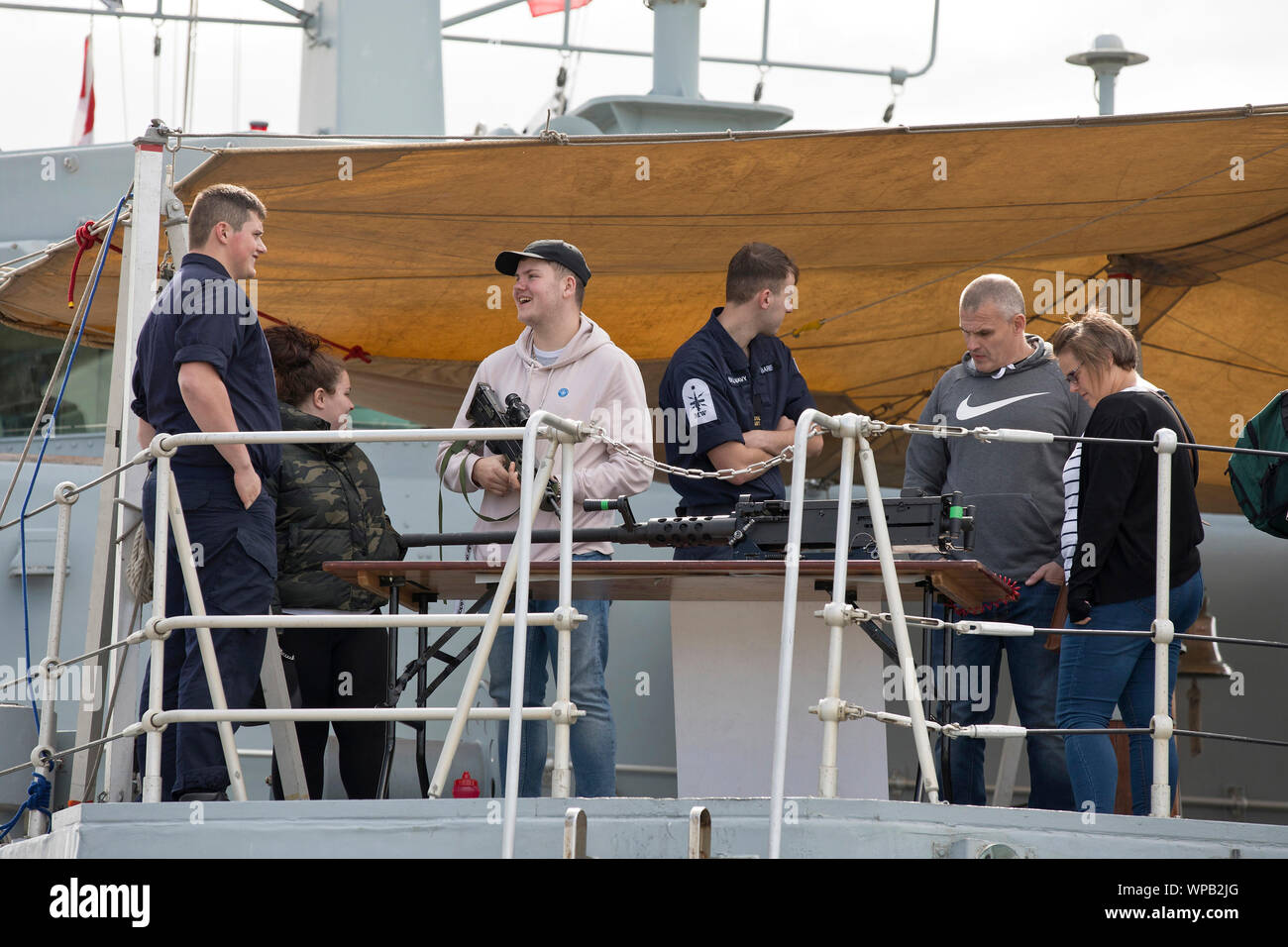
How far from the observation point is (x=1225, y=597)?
9.14m

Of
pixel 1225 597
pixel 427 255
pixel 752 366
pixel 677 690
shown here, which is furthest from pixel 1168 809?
pixel 1225 597

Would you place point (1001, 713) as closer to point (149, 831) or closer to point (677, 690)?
point (677, 690)

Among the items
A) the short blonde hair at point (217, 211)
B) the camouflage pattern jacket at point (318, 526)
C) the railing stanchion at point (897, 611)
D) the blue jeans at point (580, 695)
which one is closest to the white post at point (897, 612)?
the railing stanchion at point (897, 611)

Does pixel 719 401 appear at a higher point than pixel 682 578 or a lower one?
higher

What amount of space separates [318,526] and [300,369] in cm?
60

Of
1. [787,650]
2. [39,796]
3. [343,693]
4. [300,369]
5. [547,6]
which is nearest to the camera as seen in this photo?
[787,650]

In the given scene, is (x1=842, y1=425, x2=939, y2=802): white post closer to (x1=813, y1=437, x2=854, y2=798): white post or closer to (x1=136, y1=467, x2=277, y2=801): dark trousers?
(x1=813, y1=437, x2=854, y2=798): white post

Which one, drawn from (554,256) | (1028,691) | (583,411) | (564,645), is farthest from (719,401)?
(564,645)

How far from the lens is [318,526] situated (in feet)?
16.7

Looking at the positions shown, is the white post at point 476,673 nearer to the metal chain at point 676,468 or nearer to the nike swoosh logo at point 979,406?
the metal chain at point 676,468

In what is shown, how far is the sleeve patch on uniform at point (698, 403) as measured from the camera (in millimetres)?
4941

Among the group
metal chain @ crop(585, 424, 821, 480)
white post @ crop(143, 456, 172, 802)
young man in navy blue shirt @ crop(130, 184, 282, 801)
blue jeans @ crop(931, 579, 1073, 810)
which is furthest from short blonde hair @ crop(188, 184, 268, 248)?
blue jeans @ crop(931, 579, 1073, 810)

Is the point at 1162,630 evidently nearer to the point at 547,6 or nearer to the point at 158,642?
the point at 158,642

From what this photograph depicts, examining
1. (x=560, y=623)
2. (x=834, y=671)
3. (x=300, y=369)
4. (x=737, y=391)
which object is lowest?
(x=834, y=671)
